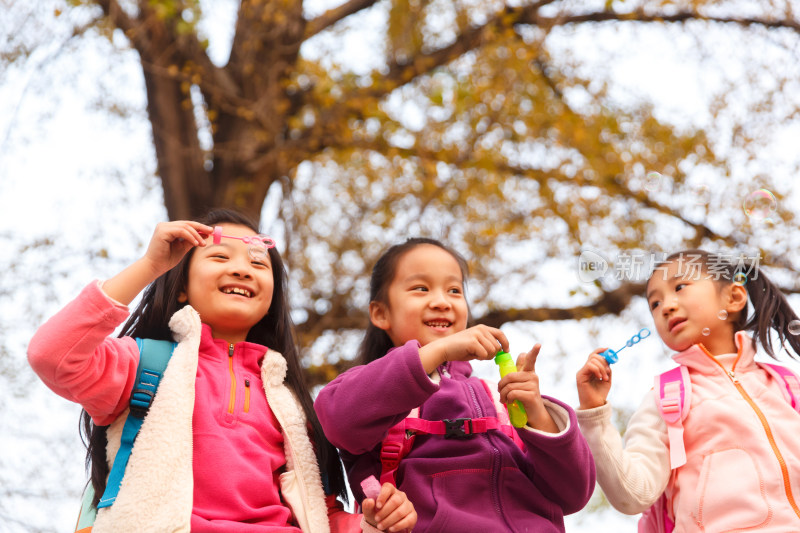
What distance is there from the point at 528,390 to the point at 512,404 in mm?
62

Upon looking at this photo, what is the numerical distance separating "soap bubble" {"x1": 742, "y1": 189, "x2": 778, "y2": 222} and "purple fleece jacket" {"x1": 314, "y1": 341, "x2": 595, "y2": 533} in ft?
5.06

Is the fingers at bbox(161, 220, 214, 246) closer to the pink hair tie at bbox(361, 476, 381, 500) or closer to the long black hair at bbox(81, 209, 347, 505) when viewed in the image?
the long black hair at bbox(81, 209, 347, 505)

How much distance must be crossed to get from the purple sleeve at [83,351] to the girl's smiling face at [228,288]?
1.36 ft

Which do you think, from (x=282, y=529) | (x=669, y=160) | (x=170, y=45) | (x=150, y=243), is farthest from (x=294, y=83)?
(x=282, y=529)

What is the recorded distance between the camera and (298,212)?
7184 mm

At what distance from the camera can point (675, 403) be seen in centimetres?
263

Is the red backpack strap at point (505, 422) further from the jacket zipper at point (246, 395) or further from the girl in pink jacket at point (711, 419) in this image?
the jacket zipper at point (246, 395)

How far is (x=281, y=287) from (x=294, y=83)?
3.92 m

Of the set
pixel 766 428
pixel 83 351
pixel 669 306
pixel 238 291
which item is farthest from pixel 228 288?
pixel 766 428

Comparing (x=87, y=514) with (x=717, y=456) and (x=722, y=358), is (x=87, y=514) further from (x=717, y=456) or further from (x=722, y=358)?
(x=722, y=358)

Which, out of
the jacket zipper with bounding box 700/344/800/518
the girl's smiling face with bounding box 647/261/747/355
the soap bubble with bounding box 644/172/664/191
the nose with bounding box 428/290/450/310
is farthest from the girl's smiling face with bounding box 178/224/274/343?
the soap bubble with bounding box 644/172/664/191

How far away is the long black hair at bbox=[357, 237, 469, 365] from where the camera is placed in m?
2.94

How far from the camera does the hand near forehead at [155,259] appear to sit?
2.31 m

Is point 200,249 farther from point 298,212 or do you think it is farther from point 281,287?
point 298,212
